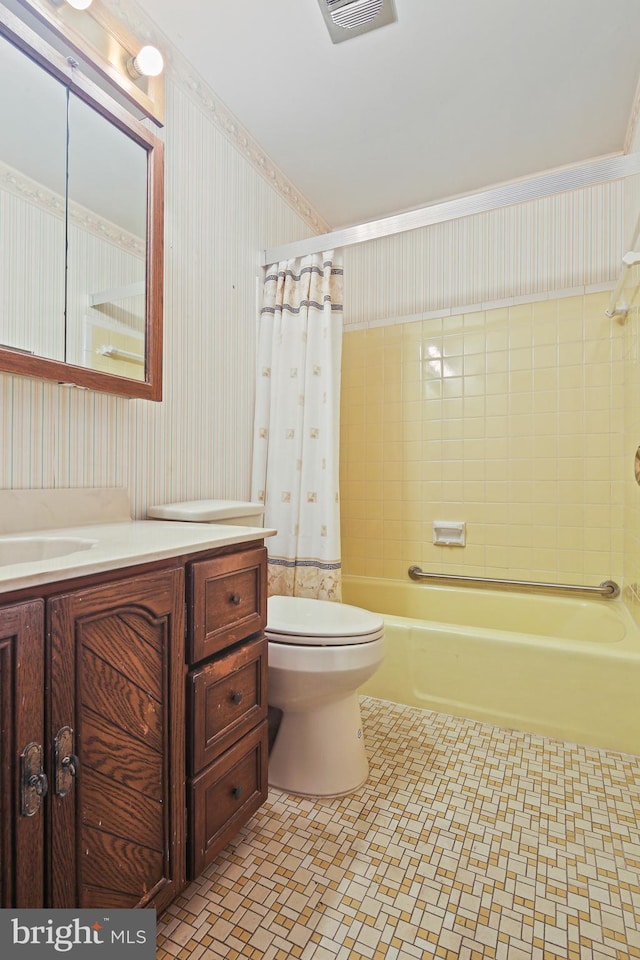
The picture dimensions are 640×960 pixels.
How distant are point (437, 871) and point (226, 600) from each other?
0.80m

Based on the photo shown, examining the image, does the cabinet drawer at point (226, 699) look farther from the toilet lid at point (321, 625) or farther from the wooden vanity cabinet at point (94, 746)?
the toilet lid at point (321, 625)

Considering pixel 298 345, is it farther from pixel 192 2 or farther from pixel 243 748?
pixel 243 748

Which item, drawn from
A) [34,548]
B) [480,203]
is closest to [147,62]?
[480,203]

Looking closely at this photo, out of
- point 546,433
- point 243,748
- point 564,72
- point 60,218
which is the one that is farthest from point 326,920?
point 564,72

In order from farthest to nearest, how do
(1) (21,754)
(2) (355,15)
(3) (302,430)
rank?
(3) (302,430) < (2) (355,15) < (1) (21,754)

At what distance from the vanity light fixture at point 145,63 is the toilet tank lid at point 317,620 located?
5.70 ft

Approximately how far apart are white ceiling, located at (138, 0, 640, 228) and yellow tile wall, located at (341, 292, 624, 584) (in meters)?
0.73

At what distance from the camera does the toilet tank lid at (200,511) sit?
1.50 m

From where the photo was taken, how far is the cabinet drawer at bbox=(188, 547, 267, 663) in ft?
3.26

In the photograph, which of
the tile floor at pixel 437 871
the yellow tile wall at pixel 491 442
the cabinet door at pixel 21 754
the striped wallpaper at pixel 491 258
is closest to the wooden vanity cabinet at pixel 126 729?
the cabinet door at pixel 21 754

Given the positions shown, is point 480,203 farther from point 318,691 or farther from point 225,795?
point 225,795

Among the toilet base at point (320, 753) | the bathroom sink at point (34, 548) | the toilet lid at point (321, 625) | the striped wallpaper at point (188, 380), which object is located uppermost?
the striped wallpaper at point (188, 380)

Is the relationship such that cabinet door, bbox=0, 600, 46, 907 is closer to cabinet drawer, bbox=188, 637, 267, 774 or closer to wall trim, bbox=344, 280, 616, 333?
cabinet drawer, bbox=188, 637, 267, 774

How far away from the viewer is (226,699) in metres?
1.08
